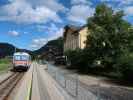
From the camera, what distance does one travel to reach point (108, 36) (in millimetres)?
44375

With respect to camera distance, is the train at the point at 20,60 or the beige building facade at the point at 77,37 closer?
the train at the point at 20,60

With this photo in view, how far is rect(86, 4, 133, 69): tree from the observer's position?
43719mm

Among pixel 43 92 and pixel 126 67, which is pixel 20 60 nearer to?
pixel 126 67

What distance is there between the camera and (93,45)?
4484 centimetres

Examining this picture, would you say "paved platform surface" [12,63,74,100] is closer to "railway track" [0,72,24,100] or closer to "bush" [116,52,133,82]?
"railway track" [0,72,24,100]

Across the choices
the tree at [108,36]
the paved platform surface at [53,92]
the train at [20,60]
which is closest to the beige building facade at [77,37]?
the train at [20,60]

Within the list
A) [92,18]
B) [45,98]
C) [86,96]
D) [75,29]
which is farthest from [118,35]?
[75,29]

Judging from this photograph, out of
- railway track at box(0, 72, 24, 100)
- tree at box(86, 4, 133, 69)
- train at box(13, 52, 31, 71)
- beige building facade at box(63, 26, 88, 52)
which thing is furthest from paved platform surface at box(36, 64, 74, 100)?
beige building facade at box(63, 26, 88, 52)

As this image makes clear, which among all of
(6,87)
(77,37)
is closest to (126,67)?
(6,87)

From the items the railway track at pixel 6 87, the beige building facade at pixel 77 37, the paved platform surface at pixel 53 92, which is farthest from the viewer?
the beige building facade at pixel 77 37

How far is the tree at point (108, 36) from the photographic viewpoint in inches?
1721

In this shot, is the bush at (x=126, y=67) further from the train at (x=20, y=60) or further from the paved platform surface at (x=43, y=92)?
the train at (x=20, y=60)

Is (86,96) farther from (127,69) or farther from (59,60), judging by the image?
(59,60)

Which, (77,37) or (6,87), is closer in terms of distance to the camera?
(6,87)
